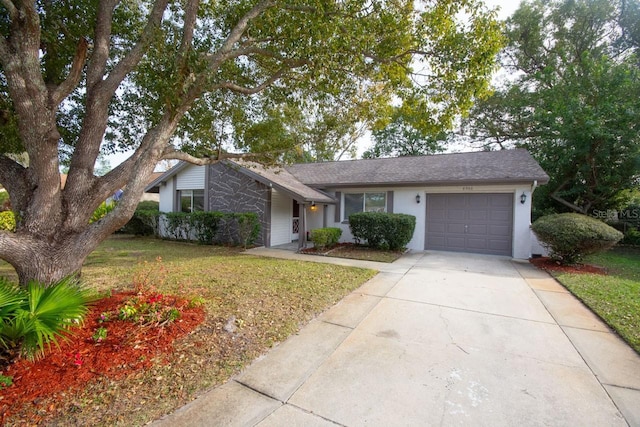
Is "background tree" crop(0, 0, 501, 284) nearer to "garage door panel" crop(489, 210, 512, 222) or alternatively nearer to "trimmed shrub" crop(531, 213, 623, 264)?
"trimmed shrub" crop(531, 213, 623, 264)

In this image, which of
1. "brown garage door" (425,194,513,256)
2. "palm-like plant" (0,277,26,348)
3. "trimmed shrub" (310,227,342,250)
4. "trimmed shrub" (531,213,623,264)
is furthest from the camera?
"trimmed shrub" (310,227,342,250)

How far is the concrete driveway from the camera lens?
7.43 feet

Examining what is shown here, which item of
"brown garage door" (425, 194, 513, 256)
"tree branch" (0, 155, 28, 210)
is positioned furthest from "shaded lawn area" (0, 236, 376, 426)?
"brown garage door" (425, 194, 513, 256)

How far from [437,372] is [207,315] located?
10.1ft

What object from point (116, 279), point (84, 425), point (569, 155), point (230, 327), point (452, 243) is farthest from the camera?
point (569, 155)

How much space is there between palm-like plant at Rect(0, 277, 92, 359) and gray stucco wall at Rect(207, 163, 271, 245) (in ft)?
27.5

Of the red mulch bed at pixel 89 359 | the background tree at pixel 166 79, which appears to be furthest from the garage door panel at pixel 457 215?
the red mulch bed at pixel 89 359

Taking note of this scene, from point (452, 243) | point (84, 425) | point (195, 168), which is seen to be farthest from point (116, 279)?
point (452, 243)

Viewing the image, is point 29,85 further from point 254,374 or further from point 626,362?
point 626,362

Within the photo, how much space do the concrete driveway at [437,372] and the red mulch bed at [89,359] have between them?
38.2 inches

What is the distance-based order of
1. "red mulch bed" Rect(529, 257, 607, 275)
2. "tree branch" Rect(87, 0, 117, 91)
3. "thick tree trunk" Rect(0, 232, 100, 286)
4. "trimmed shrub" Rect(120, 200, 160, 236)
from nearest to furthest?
"thick tree trunk" Rect(0, 232, 100, 286)
"tree branch" Rect(87, 0, 117, 91)
"red mulch bed" Rect(529, 257, 607, 275)
"trimmed shrub" Rect(120, 200, 160, 236)

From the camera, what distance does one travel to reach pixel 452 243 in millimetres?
10672

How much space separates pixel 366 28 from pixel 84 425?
6363 mm

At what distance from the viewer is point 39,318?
2.60m
